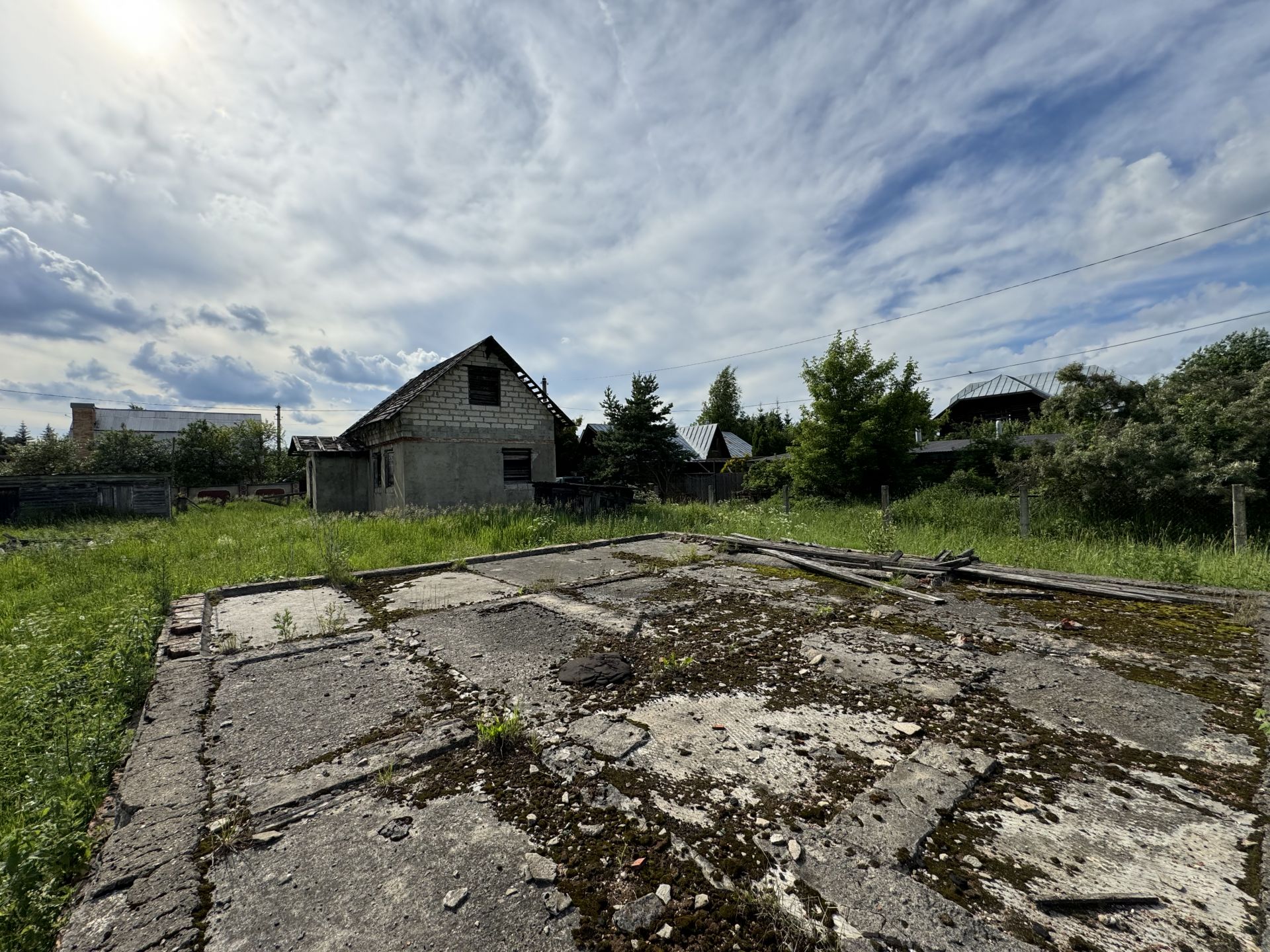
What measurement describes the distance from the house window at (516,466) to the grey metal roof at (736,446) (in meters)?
14.6

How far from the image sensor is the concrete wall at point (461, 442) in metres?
13.4

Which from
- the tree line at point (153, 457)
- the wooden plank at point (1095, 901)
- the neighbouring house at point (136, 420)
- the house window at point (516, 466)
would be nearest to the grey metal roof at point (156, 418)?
the neighbouring house at point (136, 420)

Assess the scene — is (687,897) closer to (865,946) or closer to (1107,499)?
(865,946)

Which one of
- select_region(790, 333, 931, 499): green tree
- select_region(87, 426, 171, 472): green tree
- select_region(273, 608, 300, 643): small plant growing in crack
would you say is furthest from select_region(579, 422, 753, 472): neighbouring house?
select_region(87, 426, 171, 472): green tree

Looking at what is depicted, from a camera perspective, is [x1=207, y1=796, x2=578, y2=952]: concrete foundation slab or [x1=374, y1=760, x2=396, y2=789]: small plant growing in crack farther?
[x1=374, y1=760, x2=396, y2=789]: small plant growing in crack

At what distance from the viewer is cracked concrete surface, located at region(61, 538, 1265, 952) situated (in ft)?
5.27

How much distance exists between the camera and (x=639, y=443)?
20906 mm

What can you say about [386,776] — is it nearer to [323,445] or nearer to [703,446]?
[323,445]

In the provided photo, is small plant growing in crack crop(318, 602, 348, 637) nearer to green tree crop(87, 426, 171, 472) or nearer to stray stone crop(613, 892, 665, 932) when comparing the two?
stray stone crop(613, 892, 665, 932)

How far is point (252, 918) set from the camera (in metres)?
1.66

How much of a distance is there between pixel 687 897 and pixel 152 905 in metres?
1.84

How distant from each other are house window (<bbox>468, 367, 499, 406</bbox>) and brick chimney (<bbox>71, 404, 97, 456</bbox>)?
38518 millimetres

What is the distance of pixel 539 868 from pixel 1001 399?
108ft

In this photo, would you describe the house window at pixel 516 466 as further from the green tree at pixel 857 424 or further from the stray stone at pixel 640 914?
the stray stone at pixel 640 914
